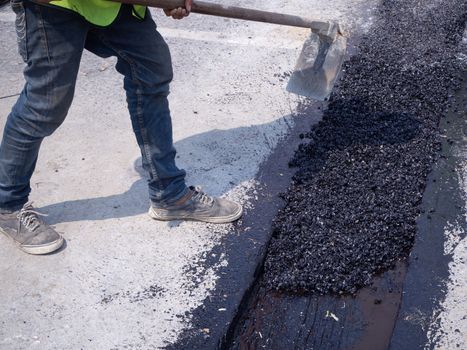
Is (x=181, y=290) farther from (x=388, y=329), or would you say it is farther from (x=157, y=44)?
(x=157, y=44)

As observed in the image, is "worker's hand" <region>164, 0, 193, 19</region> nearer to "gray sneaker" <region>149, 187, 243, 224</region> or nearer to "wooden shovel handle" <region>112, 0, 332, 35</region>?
"wooden shovel handle" <region>112, 0, 332, 35</region>

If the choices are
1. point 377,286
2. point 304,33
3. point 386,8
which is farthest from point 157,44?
point 386,8

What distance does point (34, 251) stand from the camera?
3186mm

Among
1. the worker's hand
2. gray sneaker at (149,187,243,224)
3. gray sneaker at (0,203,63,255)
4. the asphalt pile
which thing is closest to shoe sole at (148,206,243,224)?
gray sneaker at (149,187,243,224)

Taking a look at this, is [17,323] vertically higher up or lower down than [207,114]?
lower down

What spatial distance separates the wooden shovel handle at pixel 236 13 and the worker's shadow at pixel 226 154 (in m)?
0.78

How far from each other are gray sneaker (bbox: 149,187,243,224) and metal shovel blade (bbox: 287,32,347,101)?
0.99m

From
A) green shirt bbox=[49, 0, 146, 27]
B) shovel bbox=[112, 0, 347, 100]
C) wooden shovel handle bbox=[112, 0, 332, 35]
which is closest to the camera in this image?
green shirt bbox=[49, 0, 146, 27]

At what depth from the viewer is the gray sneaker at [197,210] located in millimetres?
3377

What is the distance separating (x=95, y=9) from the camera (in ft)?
8.85

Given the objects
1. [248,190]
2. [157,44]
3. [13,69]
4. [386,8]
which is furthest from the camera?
[386,8]

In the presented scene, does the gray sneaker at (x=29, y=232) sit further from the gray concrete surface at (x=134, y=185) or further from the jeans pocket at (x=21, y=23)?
the jeans pocket at (x=21, y=23)

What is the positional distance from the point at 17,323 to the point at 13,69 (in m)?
2.65

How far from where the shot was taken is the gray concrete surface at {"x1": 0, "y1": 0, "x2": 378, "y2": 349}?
9.48ft
